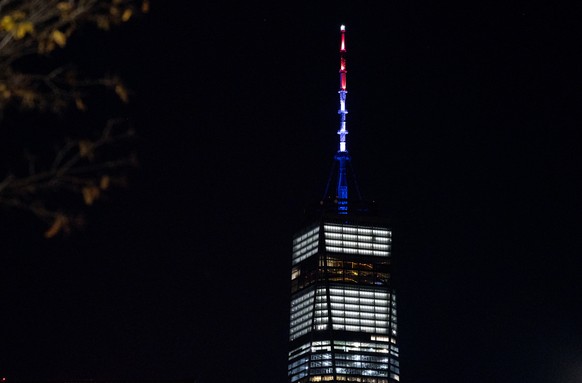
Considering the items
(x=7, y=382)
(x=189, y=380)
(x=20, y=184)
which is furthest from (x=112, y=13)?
(x=7, y=382)

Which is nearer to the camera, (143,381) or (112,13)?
(112,13)

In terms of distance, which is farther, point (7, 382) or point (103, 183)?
point (7, 382)

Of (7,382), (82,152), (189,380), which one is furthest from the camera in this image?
(7,382)

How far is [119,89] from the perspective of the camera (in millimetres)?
21656

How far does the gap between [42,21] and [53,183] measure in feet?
9.15

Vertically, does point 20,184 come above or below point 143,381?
below

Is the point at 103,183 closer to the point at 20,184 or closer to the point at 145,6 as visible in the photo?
the point at 20,184

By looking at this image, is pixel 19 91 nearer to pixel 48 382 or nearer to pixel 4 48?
pixel 4 48

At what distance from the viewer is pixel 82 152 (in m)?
21.1

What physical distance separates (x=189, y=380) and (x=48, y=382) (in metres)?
13.0

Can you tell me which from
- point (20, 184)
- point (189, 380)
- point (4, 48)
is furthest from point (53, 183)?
point (189, 380)

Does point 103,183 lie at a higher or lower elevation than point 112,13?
lower

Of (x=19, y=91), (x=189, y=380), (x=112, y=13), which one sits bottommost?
(x=19, y=91)

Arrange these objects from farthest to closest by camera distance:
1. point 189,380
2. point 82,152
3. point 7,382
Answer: point 7,382 → point 189,380 → point 82,152
